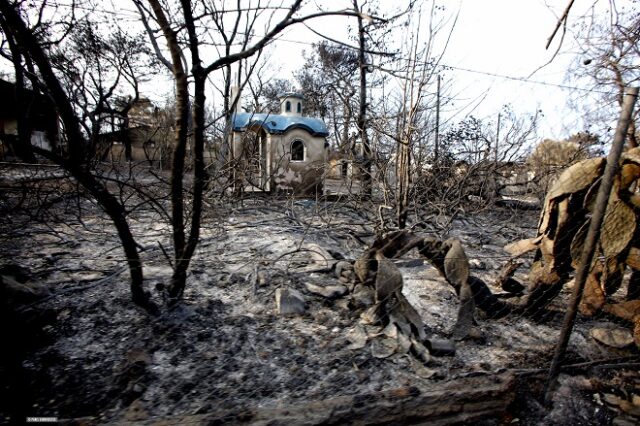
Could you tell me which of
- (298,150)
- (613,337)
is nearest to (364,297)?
(613,337)

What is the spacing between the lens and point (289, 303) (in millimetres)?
3227

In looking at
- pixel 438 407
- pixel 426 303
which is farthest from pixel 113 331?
pixel 426 303

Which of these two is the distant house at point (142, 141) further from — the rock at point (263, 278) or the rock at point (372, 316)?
the rock at point (372, 316)

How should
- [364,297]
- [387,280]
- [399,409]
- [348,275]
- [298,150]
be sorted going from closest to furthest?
1. [399,409]
2. [387,280]
3. [364,297]
4. [348,275]
5. [298,150]

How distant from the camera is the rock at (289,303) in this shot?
3186mm

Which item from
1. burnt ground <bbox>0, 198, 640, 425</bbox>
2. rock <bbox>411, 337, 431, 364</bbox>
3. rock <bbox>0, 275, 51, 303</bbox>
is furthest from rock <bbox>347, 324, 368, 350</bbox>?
rock <bbox>0, 275, 51, 303</bbox>

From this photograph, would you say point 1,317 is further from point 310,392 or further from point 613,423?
point 613,423

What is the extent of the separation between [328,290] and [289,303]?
0.52m

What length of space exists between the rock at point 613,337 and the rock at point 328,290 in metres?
2.18

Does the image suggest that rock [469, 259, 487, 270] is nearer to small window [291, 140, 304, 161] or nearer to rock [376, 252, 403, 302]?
rock [376, 252, 403, 302]

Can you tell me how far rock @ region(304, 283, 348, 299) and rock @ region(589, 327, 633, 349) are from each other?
7.16 feet

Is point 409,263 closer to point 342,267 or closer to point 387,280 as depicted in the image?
point 342,267

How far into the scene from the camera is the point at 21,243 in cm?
488

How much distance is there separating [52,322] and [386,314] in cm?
278
